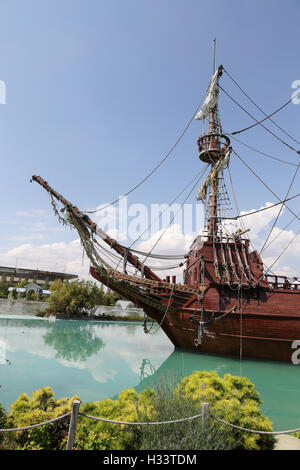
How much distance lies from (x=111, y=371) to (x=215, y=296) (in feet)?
18.5

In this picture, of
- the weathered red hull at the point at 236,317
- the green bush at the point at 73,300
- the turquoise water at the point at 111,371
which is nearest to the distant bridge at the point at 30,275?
the green bush at the point at 73,300

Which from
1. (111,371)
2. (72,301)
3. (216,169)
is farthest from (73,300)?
(111,371)

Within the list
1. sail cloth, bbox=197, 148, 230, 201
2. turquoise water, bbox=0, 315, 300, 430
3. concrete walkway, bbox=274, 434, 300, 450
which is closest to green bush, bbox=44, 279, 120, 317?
turquoise water, bbox=0, 315, 300, 430

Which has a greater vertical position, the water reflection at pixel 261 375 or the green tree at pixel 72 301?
the green tree at pixel 72 301

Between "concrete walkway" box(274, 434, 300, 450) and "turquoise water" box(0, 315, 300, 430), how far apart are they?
1.67 meters

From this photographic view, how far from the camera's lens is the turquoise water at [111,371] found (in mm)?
7250

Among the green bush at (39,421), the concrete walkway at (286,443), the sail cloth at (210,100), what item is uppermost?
the sail cloth at (210,100)

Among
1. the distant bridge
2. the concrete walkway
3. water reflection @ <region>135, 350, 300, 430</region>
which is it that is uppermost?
the distant bridge

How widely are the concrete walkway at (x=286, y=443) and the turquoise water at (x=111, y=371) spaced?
1.67 meters

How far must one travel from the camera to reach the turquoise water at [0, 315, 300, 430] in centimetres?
725

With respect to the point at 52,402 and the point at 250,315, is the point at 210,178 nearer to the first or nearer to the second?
the point at 250,315

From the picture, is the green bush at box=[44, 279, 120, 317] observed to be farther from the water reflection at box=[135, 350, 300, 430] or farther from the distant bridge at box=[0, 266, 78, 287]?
the distant bridge at box=[0, 266, 78, 287]

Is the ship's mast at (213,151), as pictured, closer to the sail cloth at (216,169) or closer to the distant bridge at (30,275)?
the sail cloth at (216,169)
